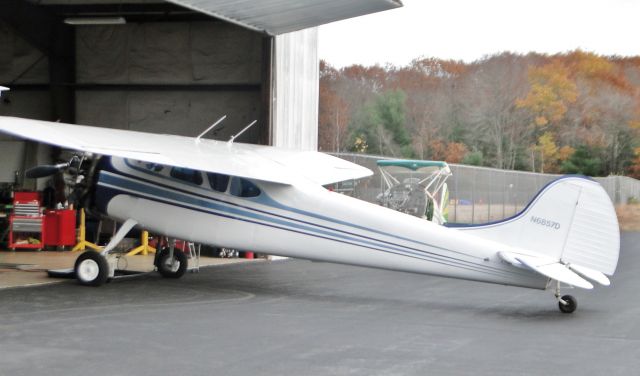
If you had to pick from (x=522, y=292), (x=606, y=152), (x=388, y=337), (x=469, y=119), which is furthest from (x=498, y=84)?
(x=388, y=337)

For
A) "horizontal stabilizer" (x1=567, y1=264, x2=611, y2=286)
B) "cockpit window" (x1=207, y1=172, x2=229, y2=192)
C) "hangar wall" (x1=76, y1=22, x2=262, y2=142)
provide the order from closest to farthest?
"horizontal stabilizer" (x1=567, y1=264, x2=611, y2=286), "cockpit window" (x1=207, y1=172, x2=229, y2=192), "hangar wall" (x1=76, y1=22, x2=262, y2=142)

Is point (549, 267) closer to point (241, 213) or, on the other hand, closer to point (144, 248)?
point (241, 213)

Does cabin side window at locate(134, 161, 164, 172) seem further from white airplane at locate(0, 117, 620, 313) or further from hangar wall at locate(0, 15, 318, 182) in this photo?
hangar wall at locate(0, 15, 318, 182)

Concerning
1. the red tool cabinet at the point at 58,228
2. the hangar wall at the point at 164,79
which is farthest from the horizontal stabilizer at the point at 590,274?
the red tool cabinet at the point at 58,228

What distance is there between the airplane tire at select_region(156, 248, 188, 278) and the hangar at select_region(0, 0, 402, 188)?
5883 millimetres

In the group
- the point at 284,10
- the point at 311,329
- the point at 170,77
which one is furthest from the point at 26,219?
the point at 311,329

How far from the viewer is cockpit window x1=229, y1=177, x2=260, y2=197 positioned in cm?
1297

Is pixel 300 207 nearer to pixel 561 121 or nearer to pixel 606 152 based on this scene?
pixel 606 152

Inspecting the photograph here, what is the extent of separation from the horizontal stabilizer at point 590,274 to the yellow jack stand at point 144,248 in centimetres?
1086

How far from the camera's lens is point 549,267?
1060 centimetres

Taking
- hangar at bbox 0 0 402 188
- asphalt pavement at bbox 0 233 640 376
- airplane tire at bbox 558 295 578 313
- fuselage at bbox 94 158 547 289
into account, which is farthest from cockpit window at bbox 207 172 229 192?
hangar at bbox 0 0 402 188

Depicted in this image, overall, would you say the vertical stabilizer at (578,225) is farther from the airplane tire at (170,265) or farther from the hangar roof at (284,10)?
the hangar roof at (284,10)

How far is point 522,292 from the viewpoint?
44.1ft

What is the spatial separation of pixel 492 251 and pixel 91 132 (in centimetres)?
567
